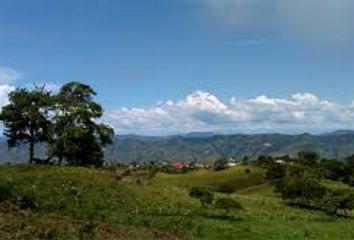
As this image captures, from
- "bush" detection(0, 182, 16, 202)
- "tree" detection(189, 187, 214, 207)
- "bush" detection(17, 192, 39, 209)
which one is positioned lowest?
"tree" detection(189, 187, 214, 207)

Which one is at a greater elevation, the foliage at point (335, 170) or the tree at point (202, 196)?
the foliage at point (335, 170)

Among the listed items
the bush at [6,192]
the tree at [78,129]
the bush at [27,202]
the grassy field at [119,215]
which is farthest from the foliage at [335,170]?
the bush at [27,202]

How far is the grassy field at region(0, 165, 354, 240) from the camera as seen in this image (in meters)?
31.9

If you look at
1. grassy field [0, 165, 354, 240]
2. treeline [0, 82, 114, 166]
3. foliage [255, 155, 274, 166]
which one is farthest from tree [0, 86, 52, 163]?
foliage [255, 155, 274, 166]

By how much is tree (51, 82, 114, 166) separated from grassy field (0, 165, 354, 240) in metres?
36.0

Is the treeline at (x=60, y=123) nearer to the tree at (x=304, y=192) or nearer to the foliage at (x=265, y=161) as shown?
the tree at (x=304, y=192)

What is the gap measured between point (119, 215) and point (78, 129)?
55.0m

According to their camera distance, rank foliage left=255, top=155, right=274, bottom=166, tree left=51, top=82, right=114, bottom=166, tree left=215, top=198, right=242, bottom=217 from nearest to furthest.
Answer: tree left=215, top=198, right=242, bottom=217, tree left=51, top=82, right=114, bottom=166, foliage left=255, top=155, right=274, bottom=166

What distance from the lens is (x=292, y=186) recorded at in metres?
75.9

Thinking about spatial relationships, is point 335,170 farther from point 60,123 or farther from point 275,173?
point 60,123

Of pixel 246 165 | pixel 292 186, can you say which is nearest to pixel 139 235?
pixel 292 186

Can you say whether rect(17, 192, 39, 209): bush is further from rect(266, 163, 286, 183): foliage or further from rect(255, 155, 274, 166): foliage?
rect(255, 155, 274, 166): foliage

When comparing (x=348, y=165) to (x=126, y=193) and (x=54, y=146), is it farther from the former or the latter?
(x=126, y=193)

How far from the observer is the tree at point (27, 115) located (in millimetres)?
96562
